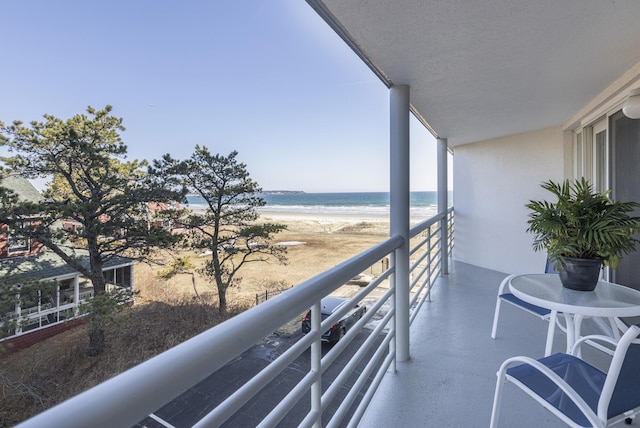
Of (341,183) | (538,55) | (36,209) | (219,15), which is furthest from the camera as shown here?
(341,183)

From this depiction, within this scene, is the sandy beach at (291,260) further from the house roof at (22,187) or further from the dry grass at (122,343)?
the house roof at (22,187)

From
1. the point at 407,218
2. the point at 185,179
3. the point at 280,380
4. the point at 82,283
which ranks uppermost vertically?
the point at 185,179

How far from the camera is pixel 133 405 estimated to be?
0.36 metres

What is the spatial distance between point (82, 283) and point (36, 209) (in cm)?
27

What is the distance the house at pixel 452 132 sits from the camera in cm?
55

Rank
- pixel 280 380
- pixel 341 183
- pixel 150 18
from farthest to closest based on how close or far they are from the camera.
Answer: pixel 341 183
pixel 150 18
pixel 280 380

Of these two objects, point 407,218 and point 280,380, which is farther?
point 407,218

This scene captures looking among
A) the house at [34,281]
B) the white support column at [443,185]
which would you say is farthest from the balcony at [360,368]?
the house at [34,281]

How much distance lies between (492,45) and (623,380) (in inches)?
52.5

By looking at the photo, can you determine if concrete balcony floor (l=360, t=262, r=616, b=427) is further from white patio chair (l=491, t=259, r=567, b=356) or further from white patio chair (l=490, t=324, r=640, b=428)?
white patio chair (l=490, t=324, r=640, b=428)

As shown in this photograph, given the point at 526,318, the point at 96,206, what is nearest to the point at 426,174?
the point at 526,318

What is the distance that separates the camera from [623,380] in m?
0.95

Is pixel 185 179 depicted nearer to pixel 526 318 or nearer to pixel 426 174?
pixel 526 318

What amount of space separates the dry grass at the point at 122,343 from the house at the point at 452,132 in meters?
0.48
